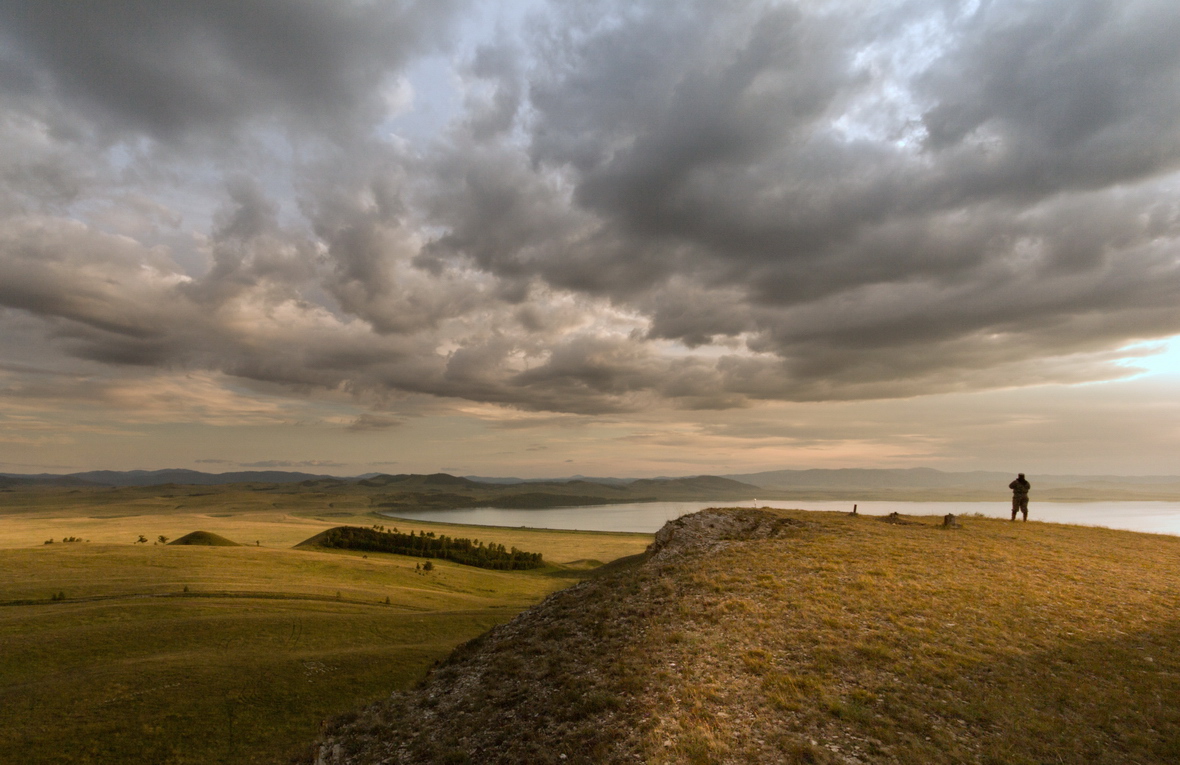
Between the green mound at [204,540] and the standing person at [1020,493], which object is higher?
the standing person at [1020,493]

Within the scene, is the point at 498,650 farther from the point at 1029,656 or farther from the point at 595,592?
the point at 1029,656

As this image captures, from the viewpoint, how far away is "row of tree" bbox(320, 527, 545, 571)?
9481 centimetres

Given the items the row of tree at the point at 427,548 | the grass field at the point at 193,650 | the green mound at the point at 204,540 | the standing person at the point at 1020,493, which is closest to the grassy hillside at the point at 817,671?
the grass field at the point at 193,650

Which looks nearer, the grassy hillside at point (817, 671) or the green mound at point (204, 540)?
the grassy hillside at point (817, 671)

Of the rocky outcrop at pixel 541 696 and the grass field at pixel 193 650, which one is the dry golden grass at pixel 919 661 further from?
the grass field at pixel 193 650

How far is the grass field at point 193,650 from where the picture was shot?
16.6 m

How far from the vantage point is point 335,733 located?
14.5 meters

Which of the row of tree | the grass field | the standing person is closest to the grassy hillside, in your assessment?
the grass field

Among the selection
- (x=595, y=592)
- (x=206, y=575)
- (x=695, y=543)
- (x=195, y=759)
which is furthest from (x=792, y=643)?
(x=206, y=575)

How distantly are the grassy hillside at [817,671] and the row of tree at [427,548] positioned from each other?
257 ft

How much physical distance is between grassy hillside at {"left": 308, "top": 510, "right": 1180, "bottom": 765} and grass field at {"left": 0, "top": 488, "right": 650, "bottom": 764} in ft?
20.4

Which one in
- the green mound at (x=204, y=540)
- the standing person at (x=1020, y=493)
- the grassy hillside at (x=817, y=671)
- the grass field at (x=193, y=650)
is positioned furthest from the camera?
the green mound at (x=204, y=540)

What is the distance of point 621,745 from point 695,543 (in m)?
17.8

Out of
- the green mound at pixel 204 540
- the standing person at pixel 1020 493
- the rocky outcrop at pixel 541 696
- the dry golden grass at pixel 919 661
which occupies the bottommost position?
the green mound at pixel 204 540
